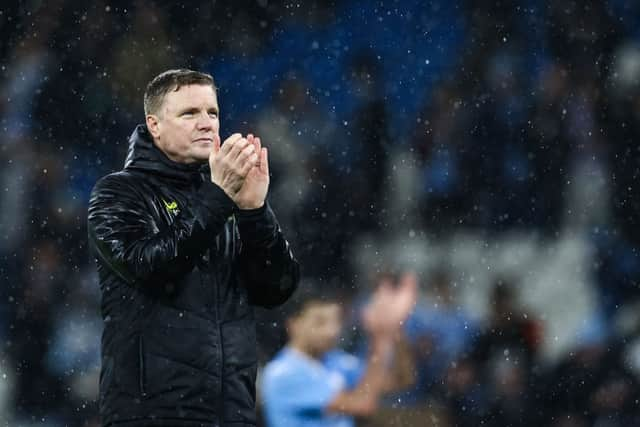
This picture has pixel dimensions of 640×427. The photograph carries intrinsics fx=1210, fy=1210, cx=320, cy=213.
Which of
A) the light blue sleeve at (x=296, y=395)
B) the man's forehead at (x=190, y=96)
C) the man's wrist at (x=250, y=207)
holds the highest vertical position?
the light blue sleeve at (x=296, y=395)

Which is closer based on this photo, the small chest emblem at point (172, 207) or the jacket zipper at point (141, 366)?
the jacket zipper at point (141, 366)

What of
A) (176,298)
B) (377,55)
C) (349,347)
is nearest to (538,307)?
(349,347)

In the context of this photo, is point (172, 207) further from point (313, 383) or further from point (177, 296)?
point (313, 383)

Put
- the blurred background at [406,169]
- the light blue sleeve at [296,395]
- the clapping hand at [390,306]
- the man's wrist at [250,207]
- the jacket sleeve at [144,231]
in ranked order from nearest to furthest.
A: 1. the jacket sleeve at [144,231]
2. the man's wrist at [250,207]
3. the light blue sleeve at [296,395]
4. the clapping hand at [390,306]
5. the blurred background at [406,169]

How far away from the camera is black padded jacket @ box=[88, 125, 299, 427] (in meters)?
2.00

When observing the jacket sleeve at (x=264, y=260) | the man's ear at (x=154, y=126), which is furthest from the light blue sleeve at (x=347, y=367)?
the man's ear at (x=154, y=126)

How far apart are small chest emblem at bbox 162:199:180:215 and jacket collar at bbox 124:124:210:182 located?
45mm

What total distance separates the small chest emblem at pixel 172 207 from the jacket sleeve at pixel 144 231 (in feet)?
0.03

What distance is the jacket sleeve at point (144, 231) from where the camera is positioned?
6.46 ft

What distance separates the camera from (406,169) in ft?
20.2

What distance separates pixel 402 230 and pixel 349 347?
87cm

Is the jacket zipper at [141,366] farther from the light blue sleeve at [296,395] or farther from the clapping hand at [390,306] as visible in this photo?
the clapping hand at [390,306]

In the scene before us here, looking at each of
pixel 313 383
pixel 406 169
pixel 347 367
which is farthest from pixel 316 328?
pixel 406 169

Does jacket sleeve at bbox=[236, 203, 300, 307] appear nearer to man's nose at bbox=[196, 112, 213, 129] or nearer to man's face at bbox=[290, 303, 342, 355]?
man's nose at bbox=[196, 112, 213, 129]
